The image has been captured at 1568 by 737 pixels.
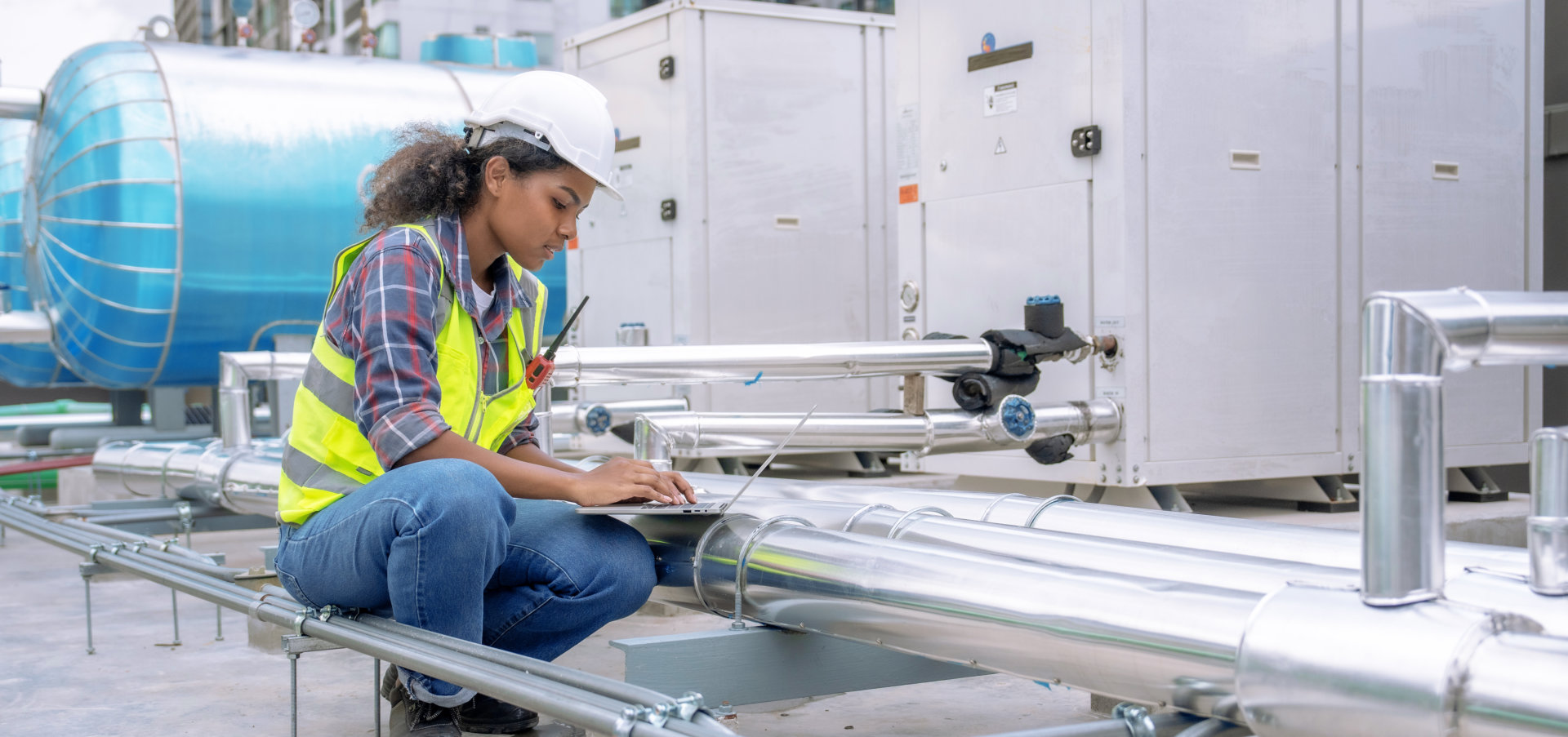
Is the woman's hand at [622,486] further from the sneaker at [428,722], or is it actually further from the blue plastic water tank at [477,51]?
the blue plastic water tank at [477,51]

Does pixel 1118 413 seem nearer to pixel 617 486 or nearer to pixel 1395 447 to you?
pixel 617 486

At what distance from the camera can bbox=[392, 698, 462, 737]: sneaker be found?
212 centimetres

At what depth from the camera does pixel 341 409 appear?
213cm

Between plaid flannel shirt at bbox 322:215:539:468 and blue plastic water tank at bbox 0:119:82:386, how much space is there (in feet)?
22.4

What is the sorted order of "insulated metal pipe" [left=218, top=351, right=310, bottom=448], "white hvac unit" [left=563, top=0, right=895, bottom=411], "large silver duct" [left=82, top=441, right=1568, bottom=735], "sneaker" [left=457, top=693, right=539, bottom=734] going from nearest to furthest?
"large silver duct" [left=82, top=441, right=1568, bottom=735] → "sneaker" [left=457, top=693, right=539, bottom=734] → "insulated metal pipe" [left=218, top=351, right=310, bottom=448] → "white hvac unit" [left=563, top=0, right=895, bottom=411]

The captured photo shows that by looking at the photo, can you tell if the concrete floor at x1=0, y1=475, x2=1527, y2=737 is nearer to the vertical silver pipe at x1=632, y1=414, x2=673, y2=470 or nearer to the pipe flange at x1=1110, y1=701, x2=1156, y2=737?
the vertical silver pipe at x1=632, y1=414, x2=673, y2=470

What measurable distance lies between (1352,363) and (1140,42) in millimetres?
1067

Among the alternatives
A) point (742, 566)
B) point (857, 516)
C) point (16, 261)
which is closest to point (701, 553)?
point (742, 566)

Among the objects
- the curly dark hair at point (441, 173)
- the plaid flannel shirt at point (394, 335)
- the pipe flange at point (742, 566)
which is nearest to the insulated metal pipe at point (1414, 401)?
the pipe flange at point (742, 566)

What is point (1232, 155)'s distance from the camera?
3584 millimetres

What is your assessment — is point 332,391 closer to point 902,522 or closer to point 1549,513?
point 902,522

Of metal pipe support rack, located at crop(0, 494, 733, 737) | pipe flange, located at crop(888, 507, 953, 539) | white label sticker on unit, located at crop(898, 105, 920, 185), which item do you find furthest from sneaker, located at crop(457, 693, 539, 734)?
white label sticker on unit, located at crop(898, 105, 920, 185)

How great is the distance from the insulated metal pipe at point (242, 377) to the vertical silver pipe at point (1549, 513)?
163 inches

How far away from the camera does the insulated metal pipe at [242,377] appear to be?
4.85 meters
